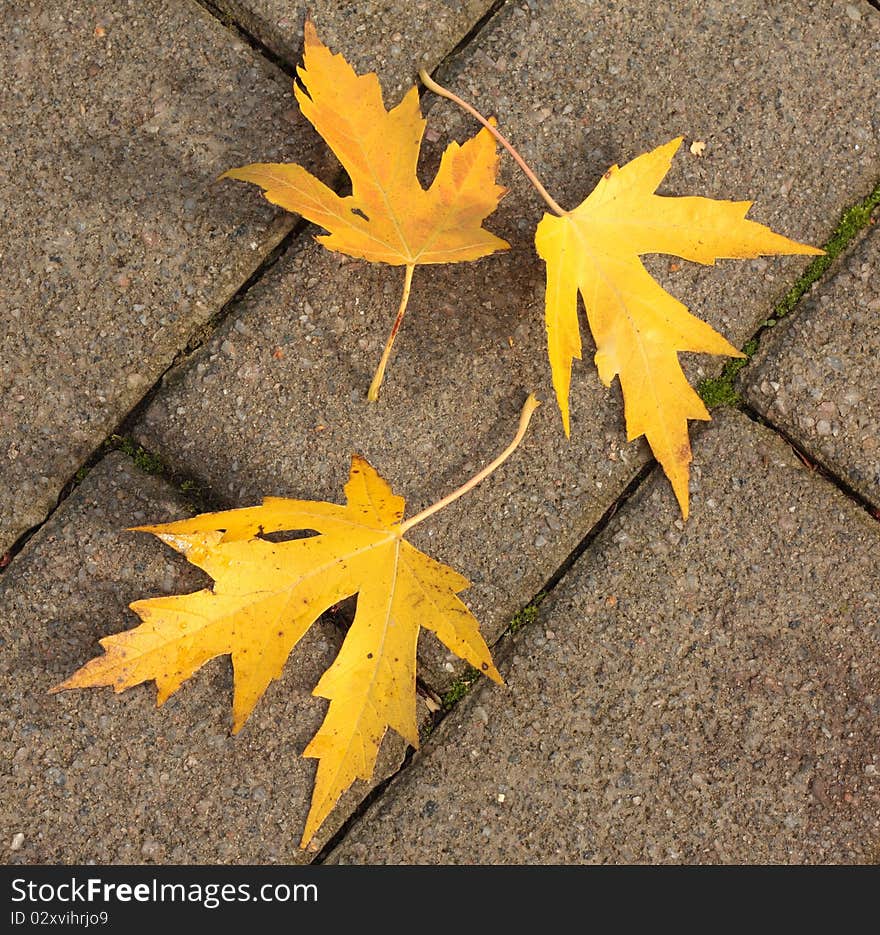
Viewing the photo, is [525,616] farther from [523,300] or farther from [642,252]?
[642,252]

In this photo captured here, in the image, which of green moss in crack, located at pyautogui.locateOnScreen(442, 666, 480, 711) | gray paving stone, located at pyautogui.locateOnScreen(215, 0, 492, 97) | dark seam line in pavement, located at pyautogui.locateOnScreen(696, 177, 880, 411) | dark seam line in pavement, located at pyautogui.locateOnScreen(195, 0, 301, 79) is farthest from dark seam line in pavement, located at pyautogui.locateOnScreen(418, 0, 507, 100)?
green moss in crack, located at pyautogui.locateOnScreen(442, 666, 480, 711)

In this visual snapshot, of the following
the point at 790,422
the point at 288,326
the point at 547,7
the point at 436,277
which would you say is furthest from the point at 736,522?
the point at 547,7

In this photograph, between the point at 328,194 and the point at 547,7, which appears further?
the point at 547,7

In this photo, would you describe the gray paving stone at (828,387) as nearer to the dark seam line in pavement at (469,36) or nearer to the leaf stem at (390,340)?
the leaf stem at (390,340)


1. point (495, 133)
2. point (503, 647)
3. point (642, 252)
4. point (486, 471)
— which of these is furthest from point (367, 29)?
point (503, 647)

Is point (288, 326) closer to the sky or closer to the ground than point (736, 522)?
closer to the sky

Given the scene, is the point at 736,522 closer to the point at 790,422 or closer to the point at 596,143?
the point at 790,422

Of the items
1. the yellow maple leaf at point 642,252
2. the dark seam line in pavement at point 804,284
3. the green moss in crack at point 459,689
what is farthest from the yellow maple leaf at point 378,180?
the green moss in crack at point 459,689
